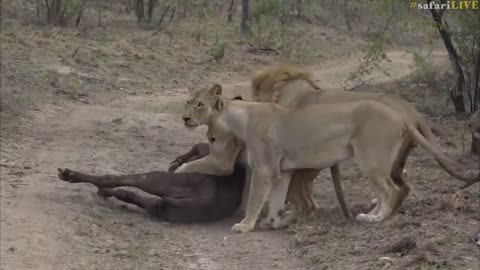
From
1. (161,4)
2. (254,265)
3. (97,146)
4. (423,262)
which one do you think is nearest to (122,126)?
(97,146)

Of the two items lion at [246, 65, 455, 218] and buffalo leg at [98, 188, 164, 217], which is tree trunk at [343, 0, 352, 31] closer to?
lion at [246, 65, 455, 218]

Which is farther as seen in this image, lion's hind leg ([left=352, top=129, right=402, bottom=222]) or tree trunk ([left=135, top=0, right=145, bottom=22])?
tree trunk ([left=135, top=0, right=145, bottom=22])

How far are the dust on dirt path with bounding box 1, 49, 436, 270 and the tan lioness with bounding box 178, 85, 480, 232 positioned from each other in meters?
0.46

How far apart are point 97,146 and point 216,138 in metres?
2.90

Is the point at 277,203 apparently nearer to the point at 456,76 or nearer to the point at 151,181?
the point at 151,181

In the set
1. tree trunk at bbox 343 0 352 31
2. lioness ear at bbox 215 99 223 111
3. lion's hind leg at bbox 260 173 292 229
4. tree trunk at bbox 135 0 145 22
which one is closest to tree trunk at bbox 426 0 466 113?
lioness ear at bbox 215 99 223 111

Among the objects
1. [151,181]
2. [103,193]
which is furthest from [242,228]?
[103,193]

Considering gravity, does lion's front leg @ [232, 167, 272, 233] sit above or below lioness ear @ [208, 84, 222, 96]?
below

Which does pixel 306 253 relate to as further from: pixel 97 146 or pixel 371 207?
pixel 97 146

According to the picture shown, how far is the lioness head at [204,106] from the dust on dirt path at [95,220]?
895 mm

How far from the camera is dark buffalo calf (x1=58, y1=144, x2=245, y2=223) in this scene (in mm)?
7508

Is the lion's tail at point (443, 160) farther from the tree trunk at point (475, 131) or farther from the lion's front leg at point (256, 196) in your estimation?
the lion's front leg at point (256, 196)

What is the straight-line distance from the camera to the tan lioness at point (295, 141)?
272 inches

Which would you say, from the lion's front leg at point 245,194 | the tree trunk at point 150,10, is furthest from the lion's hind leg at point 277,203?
the tree trunk at point 150,10
